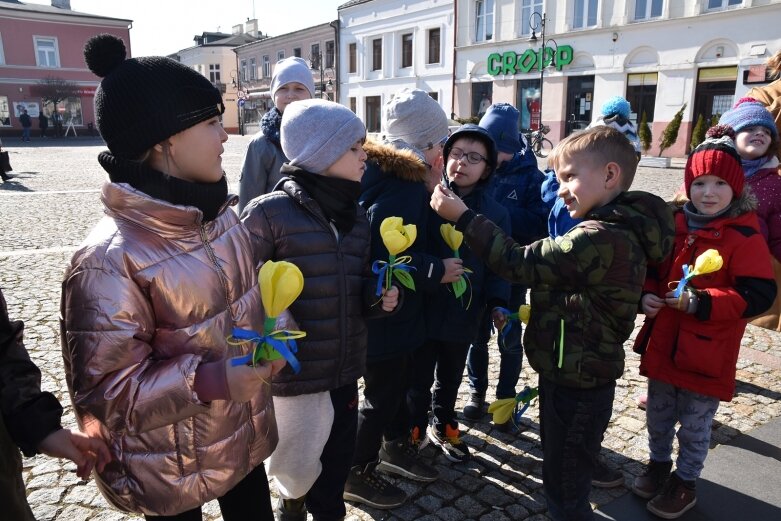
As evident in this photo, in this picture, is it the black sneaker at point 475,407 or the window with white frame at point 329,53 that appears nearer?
the black sneaker at point 475,407

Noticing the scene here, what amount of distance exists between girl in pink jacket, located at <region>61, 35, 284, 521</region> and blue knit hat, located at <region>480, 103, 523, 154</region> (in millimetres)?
2179

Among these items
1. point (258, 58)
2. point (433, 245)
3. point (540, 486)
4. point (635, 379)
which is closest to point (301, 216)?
point (433, 245)

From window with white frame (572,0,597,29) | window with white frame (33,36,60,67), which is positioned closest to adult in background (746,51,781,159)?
window with white frame (572,0,597,29)

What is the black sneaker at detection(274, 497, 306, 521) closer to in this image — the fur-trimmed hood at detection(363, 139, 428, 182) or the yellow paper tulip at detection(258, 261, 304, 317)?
the yellow paper tulip at detection(258, 261, 304, 317)

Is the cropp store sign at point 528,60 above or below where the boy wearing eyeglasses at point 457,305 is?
above

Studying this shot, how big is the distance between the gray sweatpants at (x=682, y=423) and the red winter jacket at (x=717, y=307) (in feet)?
0.28

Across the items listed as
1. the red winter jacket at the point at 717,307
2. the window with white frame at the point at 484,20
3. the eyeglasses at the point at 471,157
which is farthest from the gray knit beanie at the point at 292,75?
the window with white frame at the point at 484,20

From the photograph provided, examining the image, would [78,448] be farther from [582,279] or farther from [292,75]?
[292,75]

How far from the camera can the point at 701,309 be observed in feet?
8.03

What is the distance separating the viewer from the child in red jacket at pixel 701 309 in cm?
247

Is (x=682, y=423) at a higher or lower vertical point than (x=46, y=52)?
lower

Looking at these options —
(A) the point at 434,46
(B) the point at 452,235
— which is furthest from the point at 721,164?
(A) the point at 434,46

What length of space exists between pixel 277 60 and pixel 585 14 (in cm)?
2740

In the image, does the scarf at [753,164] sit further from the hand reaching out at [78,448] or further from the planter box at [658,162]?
the planter box at [658,162]
